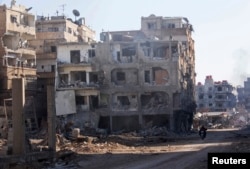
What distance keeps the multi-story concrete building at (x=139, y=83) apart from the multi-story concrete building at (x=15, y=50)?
29.9ft

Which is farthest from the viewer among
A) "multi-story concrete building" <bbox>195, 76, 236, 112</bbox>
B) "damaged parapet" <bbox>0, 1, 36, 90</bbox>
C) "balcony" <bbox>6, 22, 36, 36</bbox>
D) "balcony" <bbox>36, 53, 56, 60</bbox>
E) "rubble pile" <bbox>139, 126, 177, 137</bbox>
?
"multi-story concrete building" <bbox>195, 76, 236, 112</bbox>

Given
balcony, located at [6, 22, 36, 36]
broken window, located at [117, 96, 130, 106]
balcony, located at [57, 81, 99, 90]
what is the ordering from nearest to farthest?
balcony, located at [6, 22, 36, 36] → balcony, located at [57, 81, 99, 90] → broken window, located at [117, 96, 130, 106]

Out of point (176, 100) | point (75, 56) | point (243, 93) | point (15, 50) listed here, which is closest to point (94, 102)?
point (75, 56)

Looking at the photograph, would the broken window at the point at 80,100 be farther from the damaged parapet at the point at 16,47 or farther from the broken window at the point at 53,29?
the broken window at the point at 53,29

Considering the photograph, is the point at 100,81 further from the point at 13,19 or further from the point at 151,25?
the point at 151,25

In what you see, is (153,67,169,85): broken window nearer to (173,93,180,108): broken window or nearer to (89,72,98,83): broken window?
(173,93,180,108): broken window

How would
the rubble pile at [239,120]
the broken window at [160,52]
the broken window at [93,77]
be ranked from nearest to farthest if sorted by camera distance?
the broken window at [93,77] → the broken window at [160,52] → the rubble pile at [239,120]

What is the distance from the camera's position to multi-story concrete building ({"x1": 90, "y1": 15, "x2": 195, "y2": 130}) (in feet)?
200

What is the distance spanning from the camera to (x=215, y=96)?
11219 cm

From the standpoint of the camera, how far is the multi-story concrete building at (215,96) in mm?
111625

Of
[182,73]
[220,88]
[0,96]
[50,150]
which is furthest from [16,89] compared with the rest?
[220,88]

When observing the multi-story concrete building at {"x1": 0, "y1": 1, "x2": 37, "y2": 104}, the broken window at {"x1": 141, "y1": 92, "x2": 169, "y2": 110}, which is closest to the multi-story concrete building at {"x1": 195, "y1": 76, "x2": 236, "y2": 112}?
the broken window at {"x1": 141, "y1": 92, "x2": 169, "y2": 110}

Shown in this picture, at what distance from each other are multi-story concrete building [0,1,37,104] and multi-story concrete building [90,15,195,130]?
29.9ft

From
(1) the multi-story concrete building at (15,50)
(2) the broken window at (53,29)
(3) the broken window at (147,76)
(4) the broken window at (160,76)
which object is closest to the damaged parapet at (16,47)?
(1) the multi-story concrete building at (15,50)
